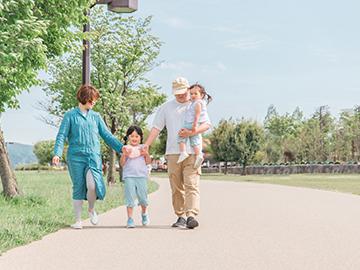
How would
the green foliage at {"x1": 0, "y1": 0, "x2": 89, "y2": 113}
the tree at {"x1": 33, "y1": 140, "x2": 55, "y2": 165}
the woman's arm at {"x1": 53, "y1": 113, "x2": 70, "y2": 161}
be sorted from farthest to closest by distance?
the tree at {"x1": 33, "y1": 140, "x2": 55, "y2": 165}, the green foliage at {"x1": 0, "y1": 0, "x2": 89, "y2": 113}, the woman's arm at {"x1": 53, "y1": 113, "x2": 70, "y2": 161}

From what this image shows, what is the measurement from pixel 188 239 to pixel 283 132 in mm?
99269

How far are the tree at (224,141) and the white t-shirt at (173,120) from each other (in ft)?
198

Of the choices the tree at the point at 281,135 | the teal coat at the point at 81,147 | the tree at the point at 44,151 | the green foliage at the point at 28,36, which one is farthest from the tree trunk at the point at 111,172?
the tree at the point at 44,151

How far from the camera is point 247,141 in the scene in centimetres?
7000

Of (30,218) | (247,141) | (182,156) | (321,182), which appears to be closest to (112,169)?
(321,182)

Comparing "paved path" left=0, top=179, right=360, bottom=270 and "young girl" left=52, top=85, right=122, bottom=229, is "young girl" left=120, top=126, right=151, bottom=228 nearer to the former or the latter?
"young girl" left=52, top=85, right=122, bottom=229

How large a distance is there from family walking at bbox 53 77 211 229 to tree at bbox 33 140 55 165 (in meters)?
116

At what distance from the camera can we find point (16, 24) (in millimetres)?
11594

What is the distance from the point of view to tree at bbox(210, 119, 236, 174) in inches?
2776

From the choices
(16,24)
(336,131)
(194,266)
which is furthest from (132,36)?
(336,131)

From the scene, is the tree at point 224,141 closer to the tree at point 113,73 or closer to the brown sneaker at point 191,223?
the tree at point 113,73

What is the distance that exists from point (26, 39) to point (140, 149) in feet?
11.3

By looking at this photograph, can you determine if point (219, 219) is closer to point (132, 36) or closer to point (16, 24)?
point (16, 24)

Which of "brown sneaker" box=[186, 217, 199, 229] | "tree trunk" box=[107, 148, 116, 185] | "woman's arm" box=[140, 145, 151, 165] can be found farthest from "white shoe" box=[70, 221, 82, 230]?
"tree trunk" box=[107, 148, 116, 185]
